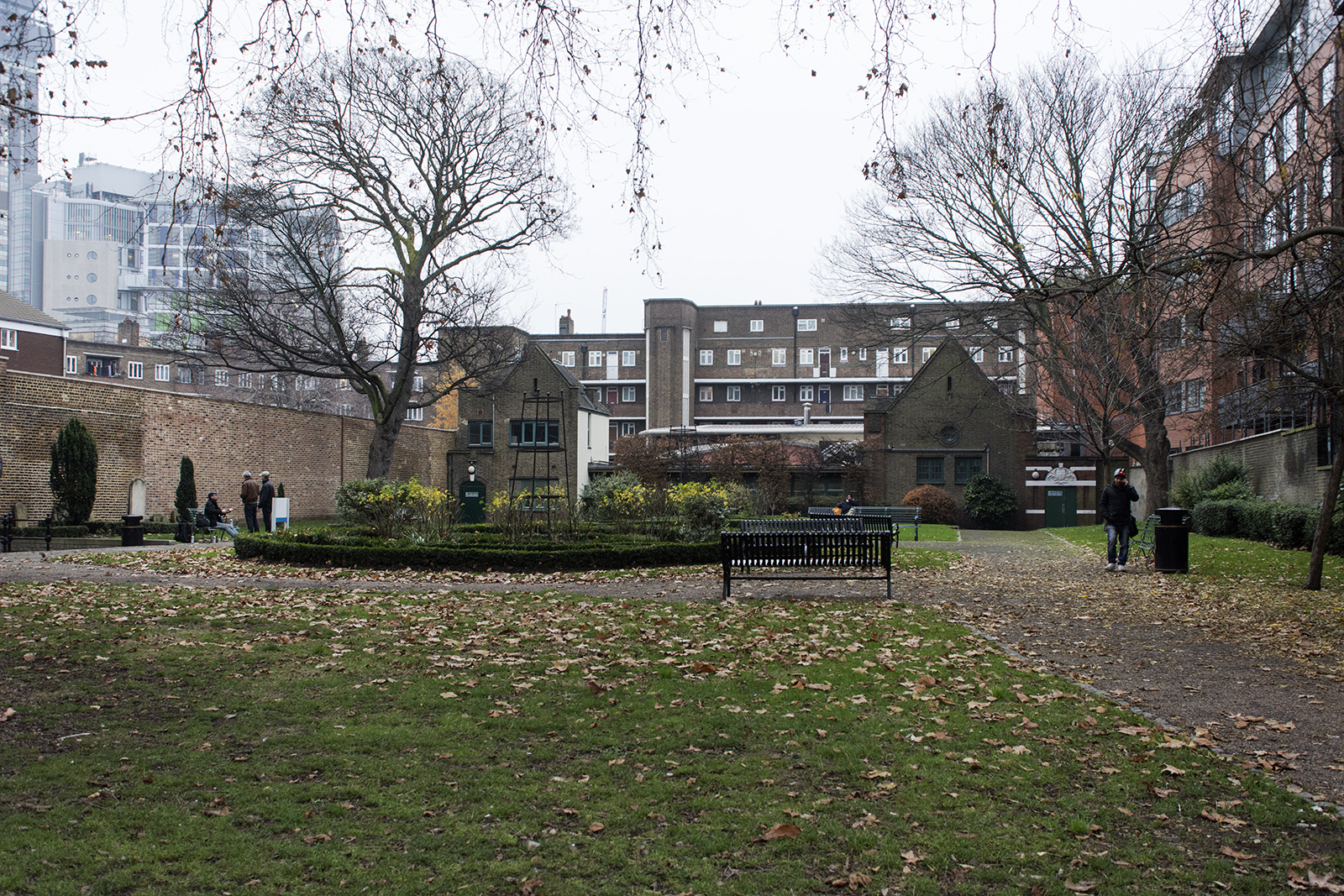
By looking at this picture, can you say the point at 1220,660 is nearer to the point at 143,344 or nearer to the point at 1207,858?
the point at 1207,858

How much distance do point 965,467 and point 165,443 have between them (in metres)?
32.5

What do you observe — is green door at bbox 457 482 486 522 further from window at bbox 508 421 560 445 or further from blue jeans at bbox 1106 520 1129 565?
blue jeans at bbox 1106 520 1129 565

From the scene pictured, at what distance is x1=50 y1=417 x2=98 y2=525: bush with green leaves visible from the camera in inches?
975

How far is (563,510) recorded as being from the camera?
23250 millimetres

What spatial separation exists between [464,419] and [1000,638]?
4086 cm

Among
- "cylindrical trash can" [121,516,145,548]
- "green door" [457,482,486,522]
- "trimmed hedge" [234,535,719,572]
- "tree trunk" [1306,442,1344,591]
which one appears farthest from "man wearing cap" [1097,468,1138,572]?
"green door" [457,482,486,522]

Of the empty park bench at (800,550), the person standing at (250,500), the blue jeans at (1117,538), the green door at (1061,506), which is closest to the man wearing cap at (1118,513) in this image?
the blue jeans at (1117,538)

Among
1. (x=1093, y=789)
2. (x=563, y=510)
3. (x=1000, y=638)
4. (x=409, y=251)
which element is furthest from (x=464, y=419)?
(x=1093, y=789)

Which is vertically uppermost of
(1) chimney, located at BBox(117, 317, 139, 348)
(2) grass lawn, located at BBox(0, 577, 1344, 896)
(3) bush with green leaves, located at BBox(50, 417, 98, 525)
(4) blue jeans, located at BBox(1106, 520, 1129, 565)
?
(1) chimney, located at BBox(117, 317, 139, 348)

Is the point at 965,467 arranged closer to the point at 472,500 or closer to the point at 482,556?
the point at 472,500

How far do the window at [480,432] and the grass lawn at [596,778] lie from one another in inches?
1545

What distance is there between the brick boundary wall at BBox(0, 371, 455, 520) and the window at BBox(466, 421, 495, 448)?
652cm

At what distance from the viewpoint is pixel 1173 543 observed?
16.1 m

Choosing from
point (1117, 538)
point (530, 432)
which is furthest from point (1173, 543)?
point (530, 432)
